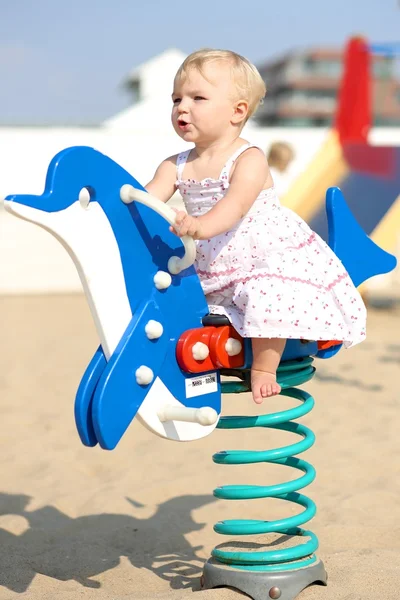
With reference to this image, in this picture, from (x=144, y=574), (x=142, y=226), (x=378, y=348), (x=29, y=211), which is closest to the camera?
(x=29, y=211)

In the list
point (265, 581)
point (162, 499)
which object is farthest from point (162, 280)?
point (162, 499)

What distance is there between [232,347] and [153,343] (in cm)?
23

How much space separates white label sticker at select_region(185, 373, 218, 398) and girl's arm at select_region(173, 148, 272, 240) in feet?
1.47

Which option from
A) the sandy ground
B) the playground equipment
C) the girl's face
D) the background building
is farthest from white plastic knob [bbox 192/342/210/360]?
the background building

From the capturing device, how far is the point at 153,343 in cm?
237

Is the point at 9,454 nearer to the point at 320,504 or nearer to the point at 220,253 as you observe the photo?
the point at 320,504

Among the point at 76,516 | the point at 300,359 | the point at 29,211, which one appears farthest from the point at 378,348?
the point at 29,211

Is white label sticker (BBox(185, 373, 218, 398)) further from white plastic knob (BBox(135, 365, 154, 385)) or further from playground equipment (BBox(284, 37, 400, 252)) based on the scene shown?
playground equipment (BBox(284, 37, 400, 252))

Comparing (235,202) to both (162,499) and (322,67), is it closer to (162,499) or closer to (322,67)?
(162,499)

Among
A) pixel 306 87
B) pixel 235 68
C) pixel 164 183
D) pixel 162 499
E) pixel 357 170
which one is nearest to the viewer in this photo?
pixel 235 68

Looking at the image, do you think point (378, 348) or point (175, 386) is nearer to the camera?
point (175, 386)

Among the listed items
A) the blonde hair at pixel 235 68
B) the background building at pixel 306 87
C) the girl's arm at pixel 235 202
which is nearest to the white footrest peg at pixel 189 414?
the girl's arm at pixel 235 202

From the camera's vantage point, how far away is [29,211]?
210 centimetres

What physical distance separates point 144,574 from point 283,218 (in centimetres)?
144
